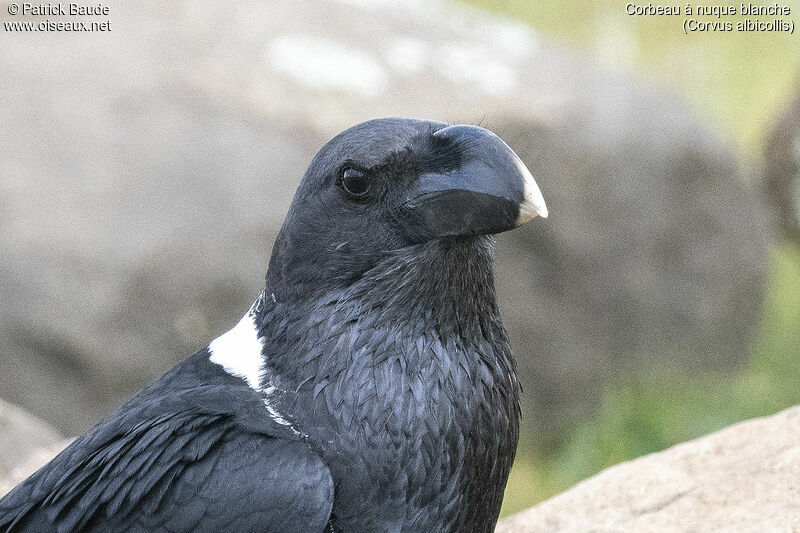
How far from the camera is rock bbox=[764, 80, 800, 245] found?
8484 mm

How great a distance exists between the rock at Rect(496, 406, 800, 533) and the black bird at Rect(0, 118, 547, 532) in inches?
32.6

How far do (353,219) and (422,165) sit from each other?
0.24 metres

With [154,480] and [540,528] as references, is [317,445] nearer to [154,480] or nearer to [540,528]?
[154,480]

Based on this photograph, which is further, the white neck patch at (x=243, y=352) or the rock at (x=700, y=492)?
the rock at (x=700, y=492)

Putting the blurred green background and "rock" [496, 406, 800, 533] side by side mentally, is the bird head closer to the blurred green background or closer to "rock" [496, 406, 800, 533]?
"rock" [496, 406, 800, 533]

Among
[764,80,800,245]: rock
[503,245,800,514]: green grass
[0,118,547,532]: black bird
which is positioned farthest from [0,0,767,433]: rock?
[0,118,547,532]: black bird

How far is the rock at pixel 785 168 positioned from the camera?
848 cm

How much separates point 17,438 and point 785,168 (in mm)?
6277

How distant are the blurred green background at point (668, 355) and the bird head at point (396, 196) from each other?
4.17 m

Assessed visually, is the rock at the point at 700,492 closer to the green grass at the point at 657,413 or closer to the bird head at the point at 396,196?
the bird head at the point at 396,196

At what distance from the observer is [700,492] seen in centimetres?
375

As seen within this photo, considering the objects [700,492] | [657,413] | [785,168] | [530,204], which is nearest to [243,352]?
[530,204]

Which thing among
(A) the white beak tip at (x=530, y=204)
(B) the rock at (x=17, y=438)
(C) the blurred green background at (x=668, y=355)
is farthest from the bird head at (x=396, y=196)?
(C) the blurred green background at (x=668, y=355)

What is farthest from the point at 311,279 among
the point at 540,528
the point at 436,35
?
the point at 436,35
